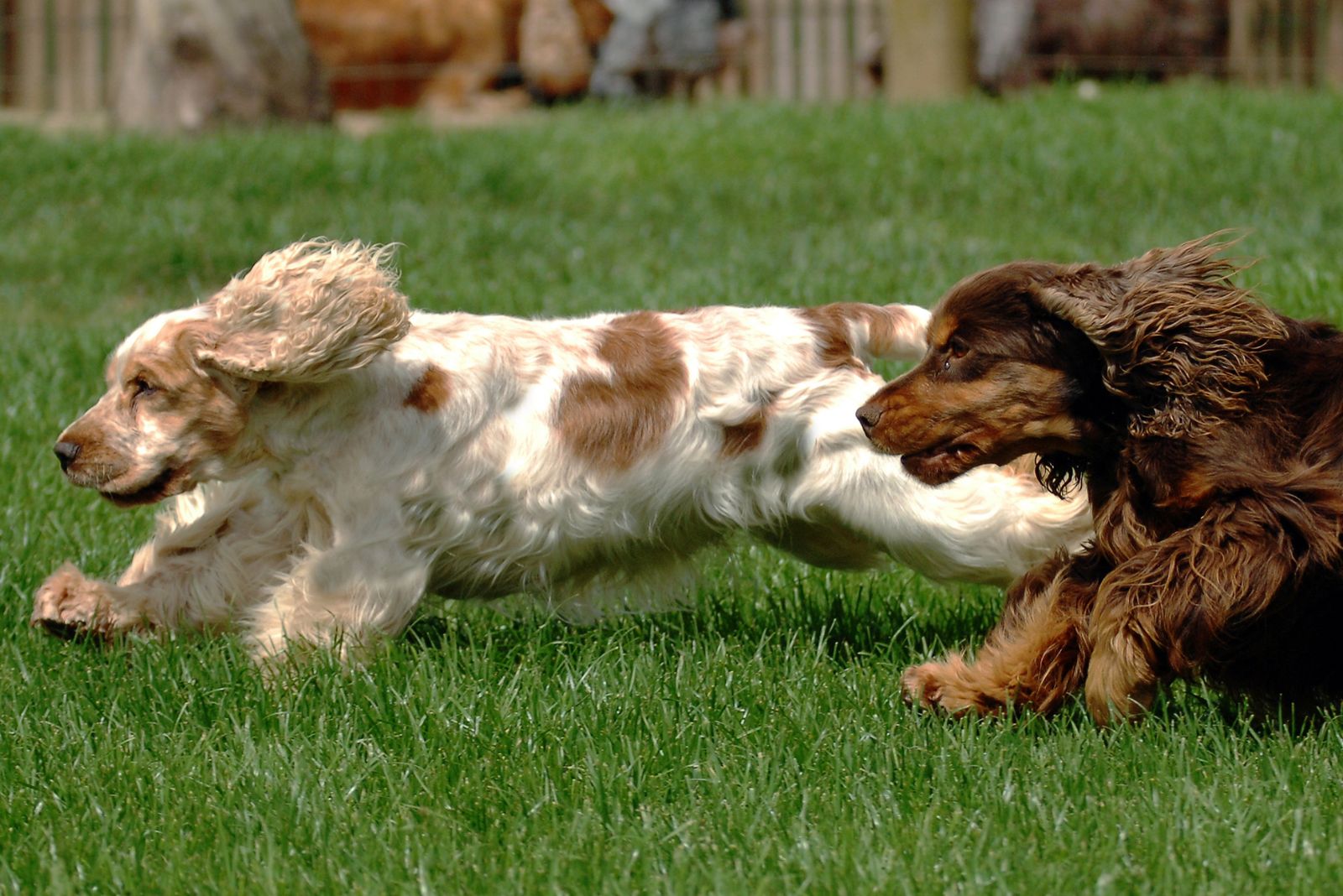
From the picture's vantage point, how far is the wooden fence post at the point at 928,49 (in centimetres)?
1302

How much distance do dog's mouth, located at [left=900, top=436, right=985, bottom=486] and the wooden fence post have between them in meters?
9.62

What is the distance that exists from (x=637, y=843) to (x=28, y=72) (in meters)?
16.3

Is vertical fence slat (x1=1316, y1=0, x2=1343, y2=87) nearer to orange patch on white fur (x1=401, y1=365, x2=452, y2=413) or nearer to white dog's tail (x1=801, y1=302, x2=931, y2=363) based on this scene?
white dog's tail (x1=801, y1=302, x2=931, y2=363)

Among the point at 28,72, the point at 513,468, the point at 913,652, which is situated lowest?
the point at 913,652

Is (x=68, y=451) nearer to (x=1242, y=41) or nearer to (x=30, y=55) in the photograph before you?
(x=1242, y=41)

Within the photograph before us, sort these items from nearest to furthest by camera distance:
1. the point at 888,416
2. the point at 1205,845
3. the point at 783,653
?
the point at 1205,845 → the point at 888,416 → the point at 783,653

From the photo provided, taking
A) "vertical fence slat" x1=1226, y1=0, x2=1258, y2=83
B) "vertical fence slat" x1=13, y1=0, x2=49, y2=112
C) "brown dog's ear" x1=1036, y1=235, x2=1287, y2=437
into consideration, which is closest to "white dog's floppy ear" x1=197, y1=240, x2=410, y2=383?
"brown dog's ear" x1=1036, y1=235, x2=1287, y2=437

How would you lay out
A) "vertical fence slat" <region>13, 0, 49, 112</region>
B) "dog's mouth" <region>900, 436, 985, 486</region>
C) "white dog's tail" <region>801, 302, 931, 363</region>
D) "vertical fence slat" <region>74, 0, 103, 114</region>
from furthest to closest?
"vertical fence slat" <region>13, 0, 49, 112</region> < "vertical fence slat" <region>74, 0, 103, 114</region> < "white dog's tail" <region>801, 302, 931, 363</region> < "dog's mouth" <region>900, 436, 985, 486</region>

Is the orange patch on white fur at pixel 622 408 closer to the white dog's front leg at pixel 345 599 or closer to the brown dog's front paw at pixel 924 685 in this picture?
the white dog's front leg at pixel 345 599

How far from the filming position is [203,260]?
9461 millimetres

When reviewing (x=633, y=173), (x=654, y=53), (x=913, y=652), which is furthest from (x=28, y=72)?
(x=913, y=652)

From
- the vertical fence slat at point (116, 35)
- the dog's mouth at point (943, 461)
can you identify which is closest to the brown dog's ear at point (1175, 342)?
the dog's mouth at point (943, 461)

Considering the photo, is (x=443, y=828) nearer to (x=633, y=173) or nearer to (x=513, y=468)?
(x=513, y=468)

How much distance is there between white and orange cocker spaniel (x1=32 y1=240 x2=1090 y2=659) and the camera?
170 inches
